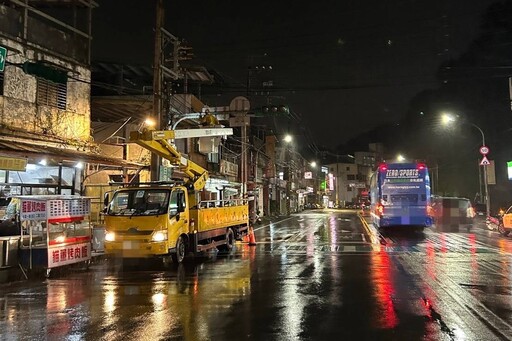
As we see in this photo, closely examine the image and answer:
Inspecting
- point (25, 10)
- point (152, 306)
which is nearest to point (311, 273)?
point (152, 306)

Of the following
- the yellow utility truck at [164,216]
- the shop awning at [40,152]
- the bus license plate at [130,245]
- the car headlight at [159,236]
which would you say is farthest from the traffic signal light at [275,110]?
the bus license plate at [130,245]

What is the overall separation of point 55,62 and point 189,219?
9.54 meters

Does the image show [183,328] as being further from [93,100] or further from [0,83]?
[93,100]

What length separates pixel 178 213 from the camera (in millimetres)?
15086

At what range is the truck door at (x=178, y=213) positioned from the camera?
Result: 14680mm

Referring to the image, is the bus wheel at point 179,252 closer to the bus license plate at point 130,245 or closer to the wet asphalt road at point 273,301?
the wet asphalt road at point 273,301

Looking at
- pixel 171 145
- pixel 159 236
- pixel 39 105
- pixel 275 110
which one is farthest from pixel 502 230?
pixel 39 105

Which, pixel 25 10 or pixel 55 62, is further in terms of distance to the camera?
pixel 55 62

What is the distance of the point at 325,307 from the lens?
8648 mm

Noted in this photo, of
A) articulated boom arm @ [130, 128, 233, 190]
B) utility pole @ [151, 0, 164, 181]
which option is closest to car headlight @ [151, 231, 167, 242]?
articulated boom arm @ [130, 128, 233, 190]

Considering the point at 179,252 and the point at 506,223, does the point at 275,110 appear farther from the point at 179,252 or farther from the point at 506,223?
the point at 506,223

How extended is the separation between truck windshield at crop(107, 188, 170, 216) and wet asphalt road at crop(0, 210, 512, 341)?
1.72 m

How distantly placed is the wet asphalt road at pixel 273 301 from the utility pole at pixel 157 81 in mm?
4595

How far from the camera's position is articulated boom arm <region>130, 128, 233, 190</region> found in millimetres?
15797
